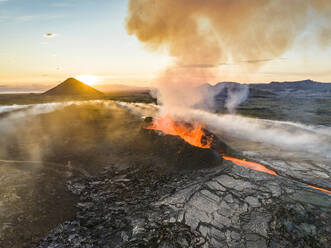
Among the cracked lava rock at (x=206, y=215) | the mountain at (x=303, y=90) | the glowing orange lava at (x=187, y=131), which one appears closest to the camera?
the cracked lava rock at (x=206, y=215)

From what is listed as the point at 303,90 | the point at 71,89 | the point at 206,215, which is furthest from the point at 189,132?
the point at 71,89

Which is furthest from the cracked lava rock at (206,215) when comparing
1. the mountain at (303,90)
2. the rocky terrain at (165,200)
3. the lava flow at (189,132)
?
the mountain at (303,90)

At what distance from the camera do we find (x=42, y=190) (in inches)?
283

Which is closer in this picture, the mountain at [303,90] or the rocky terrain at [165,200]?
the rocky terrain at [165,200]

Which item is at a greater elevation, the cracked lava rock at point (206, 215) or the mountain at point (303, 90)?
the mountain at point (303, 90)

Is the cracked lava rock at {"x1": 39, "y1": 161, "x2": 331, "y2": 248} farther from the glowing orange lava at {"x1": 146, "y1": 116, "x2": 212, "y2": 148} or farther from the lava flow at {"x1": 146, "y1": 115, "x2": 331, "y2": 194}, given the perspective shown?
the glowing orange lava at {"x1": 146, "y1": 116, "x2": 212, "y2": 148}

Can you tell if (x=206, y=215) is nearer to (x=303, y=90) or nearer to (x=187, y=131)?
(x=187, y=131)

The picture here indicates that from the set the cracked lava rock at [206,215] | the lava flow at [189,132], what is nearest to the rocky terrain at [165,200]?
the cracked lava rock at [206,215]

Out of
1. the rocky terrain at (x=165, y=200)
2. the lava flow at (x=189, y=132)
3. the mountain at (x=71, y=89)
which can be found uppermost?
the mountain at (x=71, y=89)

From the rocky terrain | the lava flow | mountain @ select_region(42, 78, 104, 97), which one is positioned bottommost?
the rocky terrain

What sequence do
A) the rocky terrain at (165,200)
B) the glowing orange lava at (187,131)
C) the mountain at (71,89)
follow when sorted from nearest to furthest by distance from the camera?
the rocky terrain at (165,200)
the glowing orange lava at (187,131)
the mountain at (71,89)

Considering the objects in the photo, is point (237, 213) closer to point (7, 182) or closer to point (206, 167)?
point (206, 167)

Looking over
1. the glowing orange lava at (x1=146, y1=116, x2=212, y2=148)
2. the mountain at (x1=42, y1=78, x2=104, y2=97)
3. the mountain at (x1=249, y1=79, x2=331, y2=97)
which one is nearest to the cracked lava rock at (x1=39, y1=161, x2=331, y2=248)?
the glowing orange lava at (x1=146, y1=116, x2=212, y2=148)

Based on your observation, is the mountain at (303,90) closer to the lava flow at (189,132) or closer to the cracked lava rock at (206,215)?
the lava flow at (189,132)
